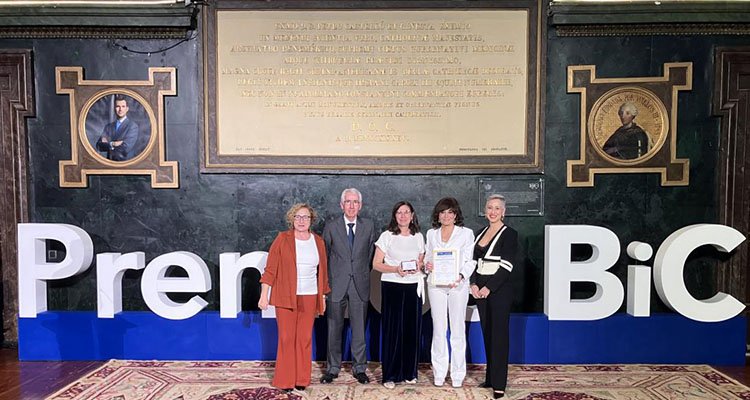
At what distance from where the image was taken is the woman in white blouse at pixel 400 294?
157 inches

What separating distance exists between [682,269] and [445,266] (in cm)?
234

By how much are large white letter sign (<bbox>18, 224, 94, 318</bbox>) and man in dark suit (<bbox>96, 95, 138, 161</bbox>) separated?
0.83m

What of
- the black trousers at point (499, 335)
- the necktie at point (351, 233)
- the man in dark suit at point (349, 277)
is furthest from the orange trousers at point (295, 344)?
the black trousers at point (499, 335)

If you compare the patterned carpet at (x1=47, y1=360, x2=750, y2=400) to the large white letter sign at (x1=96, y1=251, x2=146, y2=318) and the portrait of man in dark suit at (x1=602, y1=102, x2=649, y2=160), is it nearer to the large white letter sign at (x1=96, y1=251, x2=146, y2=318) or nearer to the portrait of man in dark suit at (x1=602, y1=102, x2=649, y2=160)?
the large white letter sign at (x1=96, y1=251, x2=146, y2=318)

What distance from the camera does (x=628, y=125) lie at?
4.88 meters

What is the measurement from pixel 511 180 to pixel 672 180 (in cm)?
157

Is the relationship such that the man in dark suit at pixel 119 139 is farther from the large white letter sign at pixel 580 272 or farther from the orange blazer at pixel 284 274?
the large white letter sign at pixel 580 272

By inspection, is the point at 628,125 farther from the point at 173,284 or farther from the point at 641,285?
the point at 173,284

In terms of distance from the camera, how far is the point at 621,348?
4.63m

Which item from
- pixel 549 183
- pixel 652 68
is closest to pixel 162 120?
pixel 549 183

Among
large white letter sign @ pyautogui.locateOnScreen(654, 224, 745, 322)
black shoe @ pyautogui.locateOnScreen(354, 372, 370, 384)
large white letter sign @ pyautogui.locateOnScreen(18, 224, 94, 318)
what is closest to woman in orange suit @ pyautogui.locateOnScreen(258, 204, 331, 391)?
black shoe @ pyautogui.locateOnScreen(354, 372, 370, 384)

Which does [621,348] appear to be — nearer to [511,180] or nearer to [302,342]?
[511,180]

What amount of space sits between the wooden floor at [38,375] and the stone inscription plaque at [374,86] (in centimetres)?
236

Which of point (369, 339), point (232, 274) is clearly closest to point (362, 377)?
point (369, 339)
